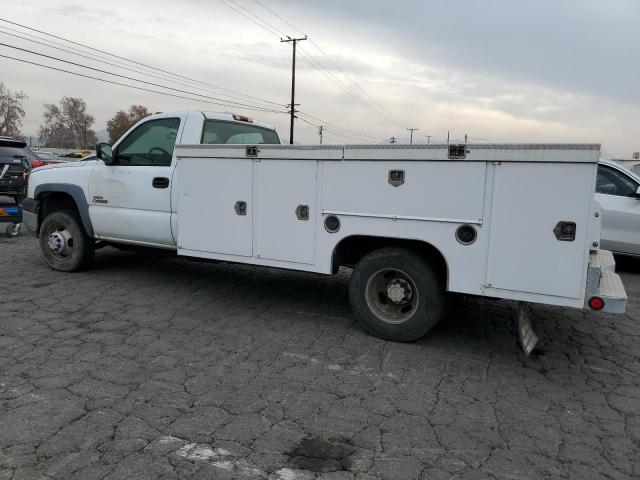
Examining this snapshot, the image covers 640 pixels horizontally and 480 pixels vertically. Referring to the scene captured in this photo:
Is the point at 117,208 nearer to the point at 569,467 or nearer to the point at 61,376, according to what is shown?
the point at 61,376

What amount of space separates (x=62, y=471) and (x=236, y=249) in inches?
113

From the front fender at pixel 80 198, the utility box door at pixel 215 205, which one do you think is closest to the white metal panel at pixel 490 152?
the utility box door at pixel 215 205

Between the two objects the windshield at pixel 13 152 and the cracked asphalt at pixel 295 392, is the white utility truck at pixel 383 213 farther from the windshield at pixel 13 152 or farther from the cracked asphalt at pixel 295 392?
the windshield at pixel 13 152

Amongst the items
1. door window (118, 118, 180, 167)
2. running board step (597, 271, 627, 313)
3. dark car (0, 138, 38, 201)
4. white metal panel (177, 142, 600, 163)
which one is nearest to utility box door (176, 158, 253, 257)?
white metal panel (177, 142, 600, 163)

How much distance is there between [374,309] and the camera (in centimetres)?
489

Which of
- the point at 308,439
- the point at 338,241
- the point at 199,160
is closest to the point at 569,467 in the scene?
the point at 308,439

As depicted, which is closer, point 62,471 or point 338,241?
point 62,471

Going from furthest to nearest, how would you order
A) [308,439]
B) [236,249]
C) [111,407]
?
[236,249]
[111,407]
[308,439]

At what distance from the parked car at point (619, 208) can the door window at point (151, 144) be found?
657cm

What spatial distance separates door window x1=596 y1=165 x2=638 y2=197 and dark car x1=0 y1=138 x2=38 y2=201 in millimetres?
10591

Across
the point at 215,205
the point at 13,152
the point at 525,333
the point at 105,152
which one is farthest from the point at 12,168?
the point at 525,333

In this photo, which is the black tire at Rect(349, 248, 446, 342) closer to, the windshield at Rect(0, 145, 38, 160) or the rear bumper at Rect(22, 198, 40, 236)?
the rear bumper at Rect(22, 198, 40, 236)

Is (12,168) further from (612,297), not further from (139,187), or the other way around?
(612,297)

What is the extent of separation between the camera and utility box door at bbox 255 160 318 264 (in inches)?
194
